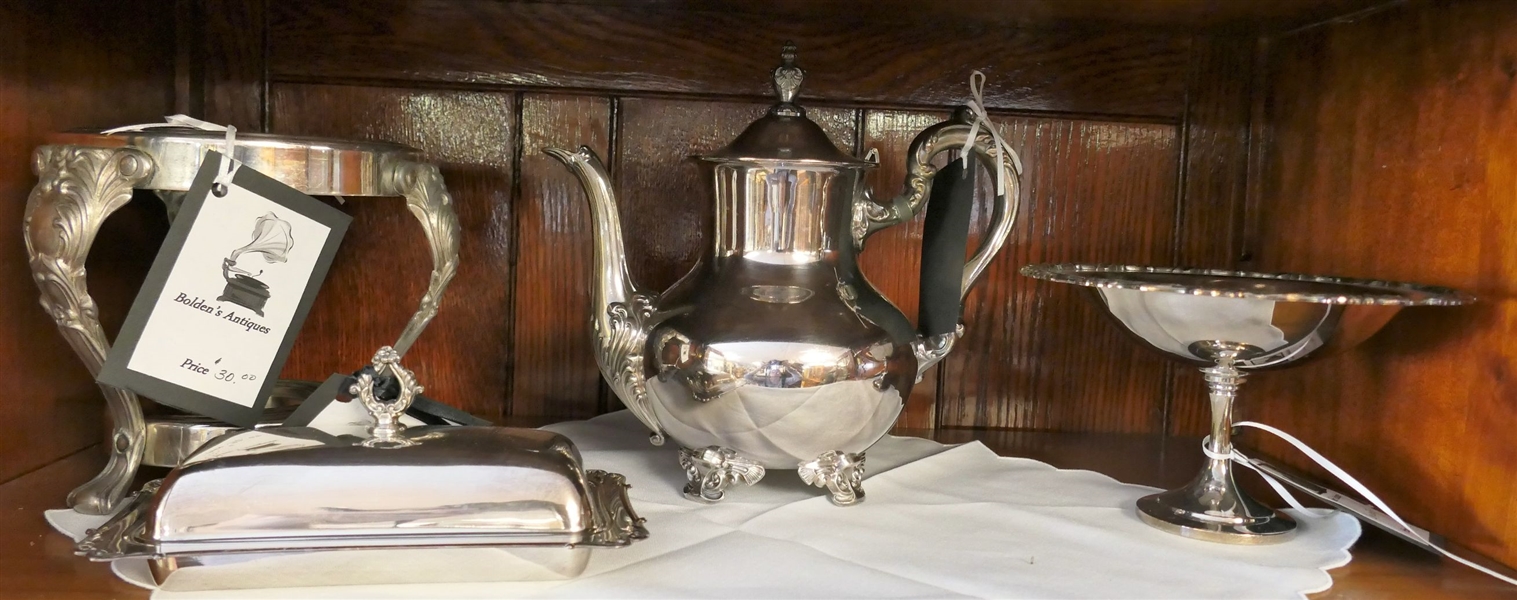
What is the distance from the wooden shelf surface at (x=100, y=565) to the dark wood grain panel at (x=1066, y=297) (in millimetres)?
105

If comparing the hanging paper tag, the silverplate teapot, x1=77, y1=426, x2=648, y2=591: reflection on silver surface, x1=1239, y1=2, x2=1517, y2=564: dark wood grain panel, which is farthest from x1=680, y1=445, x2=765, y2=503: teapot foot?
x1=1239, y1=2, x2=1517, y2=564: dark wood grain panel

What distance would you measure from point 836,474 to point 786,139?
6.9 inches

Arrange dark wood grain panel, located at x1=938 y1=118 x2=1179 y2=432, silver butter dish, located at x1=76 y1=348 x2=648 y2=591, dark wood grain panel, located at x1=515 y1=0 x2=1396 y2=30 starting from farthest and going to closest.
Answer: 1. dark wood grain panel, located at x1=938 y1=118 x2=1179 y2=432
2. dark wood grain panel, located at x1=515 y1=0 x2=1396 y2=30
3. silver butter dish, located at x1=76 y1=348 x2=648 y2=591

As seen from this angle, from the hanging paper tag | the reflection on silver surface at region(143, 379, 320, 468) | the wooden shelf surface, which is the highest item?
the hanging paper tag

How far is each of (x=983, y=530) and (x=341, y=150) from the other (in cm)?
37

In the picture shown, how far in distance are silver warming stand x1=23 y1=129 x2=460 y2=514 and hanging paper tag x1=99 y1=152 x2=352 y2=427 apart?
0.02m

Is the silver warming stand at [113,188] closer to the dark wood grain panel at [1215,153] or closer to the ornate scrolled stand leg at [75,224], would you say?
the ornate scrolled stand leg at [75,224]

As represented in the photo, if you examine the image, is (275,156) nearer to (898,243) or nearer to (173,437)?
(173,437)

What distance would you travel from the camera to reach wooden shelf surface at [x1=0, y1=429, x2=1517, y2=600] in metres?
0.43

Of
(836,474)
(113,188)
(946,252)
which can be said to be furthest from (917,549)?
(113,188)

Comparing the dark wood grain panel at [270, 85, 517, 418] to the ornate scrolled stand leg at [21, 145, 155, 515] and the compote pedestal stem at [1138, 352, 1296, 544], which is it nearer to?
the ornate scrolled stand leg at [21, 145, 155, 515]

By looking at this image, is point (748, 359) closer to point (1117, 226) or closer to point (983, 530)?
point (983, 530)

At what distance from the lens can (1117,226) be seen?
30.4 inches

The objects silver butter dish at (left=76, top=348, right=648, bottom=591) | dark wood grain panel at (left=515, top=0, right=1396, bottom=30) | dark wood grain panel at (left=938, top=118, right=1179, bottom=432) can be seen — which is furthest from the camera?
dark wood grain panel at (left=938, top=118, right=1179, bottom=432)
